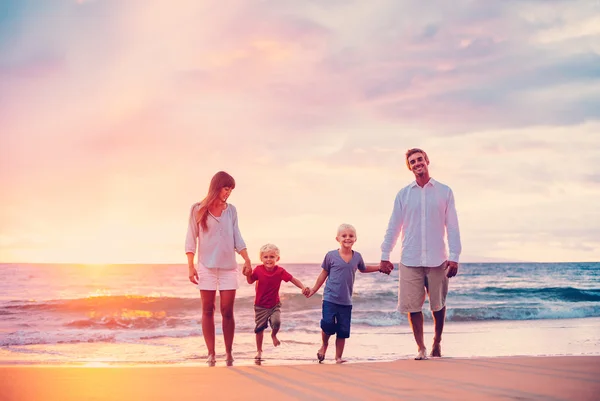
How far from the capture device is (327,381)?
4570mm

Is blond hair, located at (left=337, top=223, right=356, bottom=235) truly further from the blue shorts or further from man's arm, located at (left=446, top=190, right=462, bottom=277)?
man's arm, located at (left=446, top=190, right=462, bottom=277)

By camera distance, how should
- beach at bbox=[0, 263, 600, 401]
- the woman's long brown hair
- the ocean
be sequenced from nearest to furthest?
beach at bbox=[0, 263, 600, 401], the woman's long brown hair, the ocean

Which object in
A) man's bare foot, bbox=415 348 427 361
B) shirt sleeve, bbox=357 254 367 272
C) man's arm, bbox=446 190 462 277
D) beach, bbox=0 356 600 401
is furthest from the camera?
shirt sleeve, bbox=357 254 367 272

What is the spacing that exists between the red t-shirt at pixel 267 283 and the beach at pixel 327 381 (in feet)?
4.09

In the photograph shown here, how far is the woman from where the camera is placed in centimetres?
611

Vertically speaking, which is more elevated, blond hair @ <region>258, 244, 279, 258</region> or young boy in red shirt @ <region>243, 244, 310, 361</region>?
blond hair @ <region>258, 244, 279, 258</region>

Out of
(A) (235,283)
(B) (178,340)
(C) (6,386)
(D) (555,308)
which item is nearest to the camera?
(C) (6,386)

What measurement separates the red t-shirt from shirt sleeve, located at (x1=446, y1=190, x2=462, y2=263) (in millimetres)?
1828

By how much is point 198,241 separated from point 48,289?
28.6 m

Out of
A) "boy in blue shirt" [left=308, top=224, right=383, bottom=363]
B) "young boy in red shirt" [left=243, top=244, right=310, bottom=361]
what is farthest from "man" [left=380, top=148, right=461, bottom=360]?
"young boy in red shirt" [left=243, top=244, right=310, bottom=361]

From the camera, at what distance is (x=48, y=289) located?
31.4m

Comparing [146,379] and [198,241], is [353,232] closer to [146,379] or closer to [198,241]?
[198,241]

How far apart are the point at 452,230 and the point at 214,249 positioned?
258 centimetres

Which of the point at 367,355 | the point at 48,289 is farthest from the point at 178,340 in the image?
the point at 48,289
